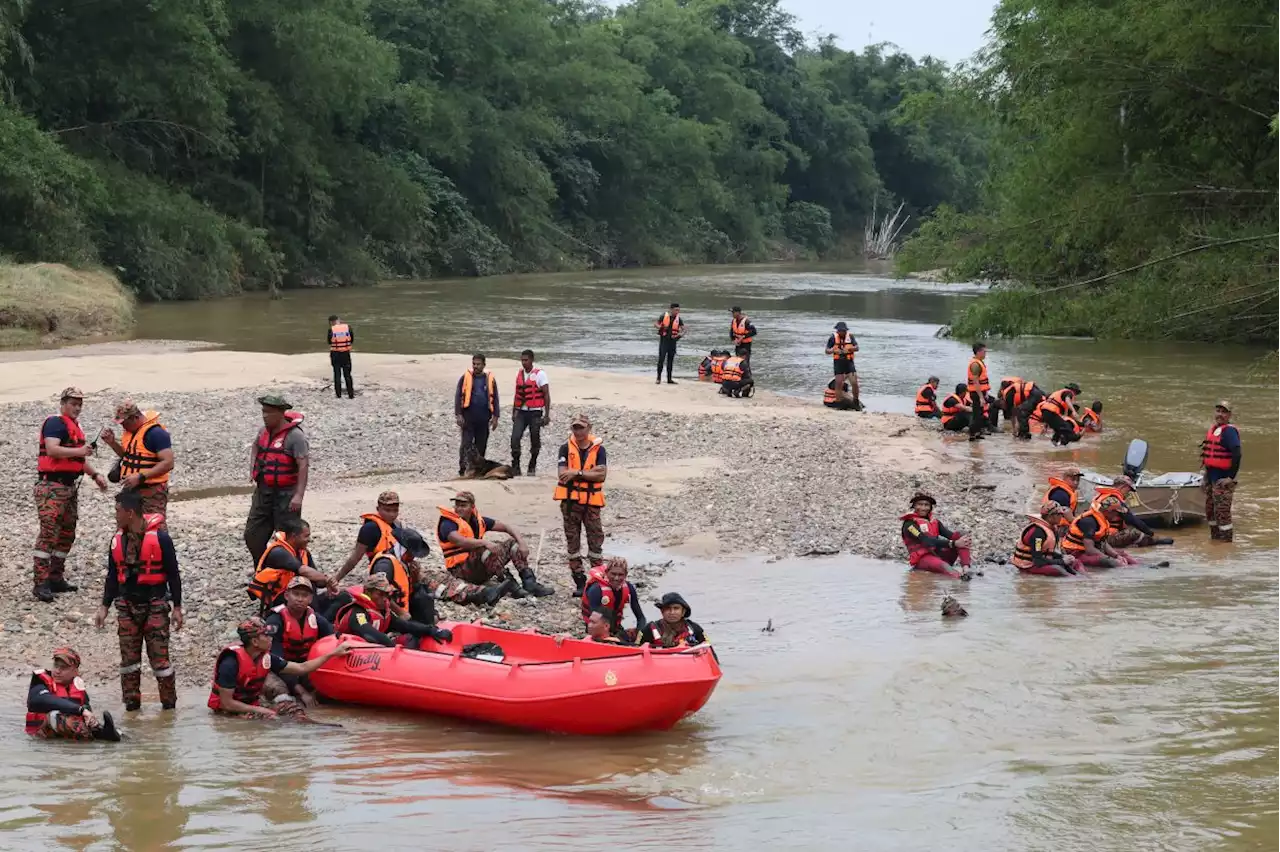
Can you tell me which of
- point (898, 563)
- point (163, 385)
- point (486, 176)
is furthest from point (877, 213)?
point (898, 563)

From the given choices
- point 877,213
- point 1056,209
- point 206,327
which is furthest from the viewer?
point 877,213

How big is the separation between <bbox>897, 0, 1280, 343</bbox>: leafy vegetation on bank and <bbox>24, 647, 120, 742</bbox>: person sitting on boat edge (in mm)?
22916

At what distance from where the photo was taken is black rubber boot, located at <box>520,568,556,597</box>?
1323cm

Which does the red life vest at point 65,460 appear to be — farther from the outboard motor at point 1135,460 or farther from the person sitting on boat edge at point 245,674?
the outboard motor at point 1135,460

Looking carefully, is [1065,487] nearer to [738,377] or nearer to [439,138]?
[738,377]

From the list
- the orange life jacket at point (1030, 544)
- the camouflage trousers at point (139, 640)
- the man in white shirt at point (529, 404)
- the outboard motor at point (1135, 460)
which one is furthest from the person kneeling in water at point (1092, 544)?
the camouflage trousers at point (139, 640)

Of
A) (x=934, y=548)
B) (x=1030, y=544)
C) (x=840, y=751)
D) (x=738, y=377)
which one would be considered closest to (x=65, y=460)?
(x=840, y=751)

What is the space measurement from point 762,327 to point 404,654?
34192 millimetres

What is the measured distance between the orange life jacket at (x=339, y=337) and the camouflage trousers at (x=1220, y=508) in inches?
531

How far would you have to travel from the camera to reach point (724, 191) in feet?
299

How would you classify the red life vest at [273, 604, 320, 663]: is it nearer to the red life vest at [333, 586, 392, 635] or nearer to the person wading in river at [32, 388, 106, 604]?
the red life vest at [333, 586, 392, 635]

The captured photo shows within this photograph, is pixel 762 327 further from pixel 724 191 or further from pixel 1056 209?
pixel 724 191

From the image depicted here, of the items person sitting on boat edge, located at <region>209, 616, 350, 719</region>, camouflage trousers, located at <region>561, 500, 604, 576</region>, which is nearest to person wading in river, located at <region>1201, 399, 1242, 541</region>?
camouflage trousers, located at <region>561, 500, 604, 576</region>

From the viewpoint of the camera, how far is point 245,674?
10047mm
